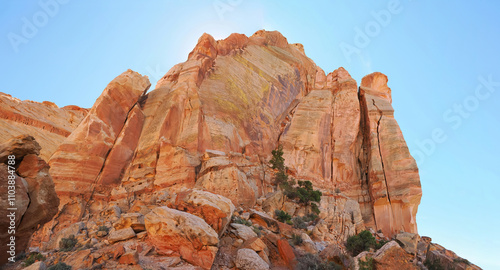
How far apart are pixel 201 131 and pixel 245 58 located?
2091 centimetres

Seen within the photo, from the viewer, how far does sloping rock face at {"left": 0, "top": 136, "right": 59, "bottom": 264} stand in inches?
442

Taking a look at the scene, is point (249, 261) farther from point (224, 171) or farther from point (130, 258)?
point (224, 171)

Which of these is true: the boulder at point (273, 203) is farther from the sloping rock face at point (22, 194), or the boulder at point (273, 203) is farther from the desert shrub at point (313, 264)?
the sloping rock face at point (22, 194)

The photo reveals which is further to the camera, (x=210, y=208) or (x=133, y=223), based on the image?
(x=210, y=208)

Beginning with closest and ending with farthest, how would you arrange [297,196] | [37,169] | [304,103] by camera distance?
1. [37,169]
2. [297,196]
3. [304,103]

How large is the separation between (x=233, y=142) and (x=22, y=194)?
23192mm

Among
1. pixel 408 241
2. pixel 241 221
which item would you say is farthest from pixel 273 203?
pixel 408 241

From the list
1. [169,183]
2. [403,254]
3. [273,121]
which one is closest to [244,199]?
[169,183]

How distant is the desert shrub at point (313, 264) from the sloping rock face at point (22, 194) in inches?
484

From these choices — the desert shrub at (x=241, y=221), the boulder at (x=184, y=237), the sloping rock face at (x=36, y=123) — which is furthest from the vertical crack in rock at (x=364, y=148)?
the sloping rock face at (x=36, y=123)

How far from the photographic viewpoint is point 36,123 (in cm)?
3678

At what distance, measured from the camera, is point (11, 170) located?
11859mm

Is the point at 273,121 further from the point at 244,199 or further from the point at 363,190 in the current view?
the point at 244,199

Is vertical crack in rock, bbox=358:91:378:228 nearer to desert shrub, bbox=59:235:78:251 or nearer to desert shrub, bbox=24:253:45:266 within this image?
desert shrub, bbox=59:235:78:251
